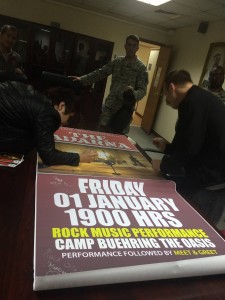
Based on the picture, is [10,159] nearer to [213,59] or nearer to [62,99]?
[62,99]

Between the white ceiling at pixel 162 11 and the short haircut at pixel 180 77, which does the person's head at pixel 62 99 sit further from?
the white ceiling at pixel 162 11

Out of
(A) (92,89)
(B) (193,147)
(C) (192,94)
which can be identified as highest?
(C) (192,94)

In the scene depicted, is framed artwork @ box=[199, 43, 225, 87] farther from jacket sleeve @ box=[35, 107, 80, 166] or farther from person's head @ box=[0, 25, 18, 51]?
jacket sleeve @ box=[35, 107, 80, 166]

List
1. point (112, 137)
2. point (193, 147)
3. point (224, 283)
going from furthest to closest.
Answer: point (112, 137) < point (193, 147) < point (224, 283)

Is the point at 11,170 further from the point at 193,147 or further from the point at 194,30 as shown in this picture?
the point at 194,30

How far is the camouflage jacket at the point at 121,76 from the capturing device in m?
2.32

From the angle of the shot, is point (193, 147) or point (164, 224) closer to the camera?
point (164, 224)

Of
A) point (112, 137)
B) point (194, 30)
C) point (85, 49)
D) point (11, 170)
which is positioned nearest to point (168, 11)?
point (194, 30)

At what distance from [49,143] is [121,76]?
58.4 inches

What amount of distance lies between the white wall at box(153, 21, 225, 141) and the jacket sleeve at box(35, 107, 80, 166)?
13.0 ft

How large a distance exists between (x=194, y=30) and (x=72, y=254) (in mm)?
5313

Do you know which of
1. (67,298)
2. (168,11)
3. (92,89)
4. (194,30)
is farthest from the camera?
(92,89)

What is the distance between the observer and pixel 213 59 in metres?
4.35

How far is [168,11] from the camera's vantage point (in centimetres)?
443
